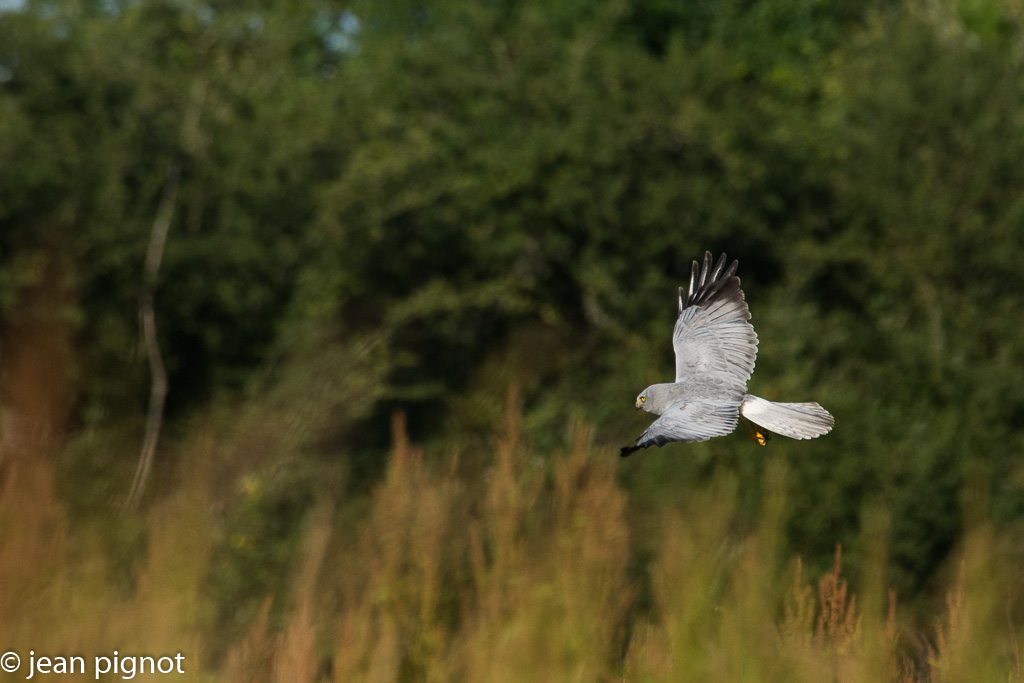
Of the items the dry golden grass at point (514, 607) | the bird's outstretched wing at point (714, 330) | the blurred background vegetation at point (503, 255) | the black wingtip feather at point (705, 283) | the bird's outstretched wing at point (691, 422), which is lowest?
the dry golden grass at point (514, 607)

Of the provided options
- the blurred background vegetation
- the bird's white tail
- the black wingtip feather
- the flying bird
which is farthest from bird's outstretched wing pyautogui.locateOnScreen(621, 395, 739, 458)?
the blurred background vegetation

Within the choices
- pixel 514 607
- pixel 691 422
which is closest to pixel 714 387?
pixel 691 422

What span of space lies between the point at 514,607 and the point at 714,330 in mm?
2134

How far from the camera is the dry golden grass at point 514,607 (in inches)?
127

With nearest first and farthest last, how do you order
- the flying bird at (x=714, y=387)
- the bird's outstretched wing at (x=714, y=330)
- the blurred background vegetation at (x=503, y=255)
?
the flying bird at (x=714, y=387)
the bird's outstretched wing at (x=714, y=330)
the blurred background vegetation at (x=503, y=255)

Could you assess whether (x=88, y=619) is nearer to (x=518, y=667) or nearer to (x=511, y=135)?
(x=518, y=667)

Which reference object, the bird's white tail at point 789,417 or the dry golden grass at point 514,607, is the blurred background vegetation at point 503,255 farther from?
the dry golden grass at point 514,607

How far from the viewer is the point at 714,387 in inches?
189


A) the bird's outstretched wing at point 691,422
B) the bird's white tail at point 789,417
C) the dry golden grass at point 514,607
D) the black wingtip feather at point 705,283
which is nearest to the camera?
the dry golden grass at point 514,607

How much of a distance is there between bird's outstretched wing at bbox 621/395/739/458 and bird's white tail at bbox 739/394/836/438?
6.2 inches

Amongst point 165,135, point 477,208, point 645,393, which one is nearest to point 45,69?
point 165,135

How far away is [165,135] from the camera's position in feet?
43.2

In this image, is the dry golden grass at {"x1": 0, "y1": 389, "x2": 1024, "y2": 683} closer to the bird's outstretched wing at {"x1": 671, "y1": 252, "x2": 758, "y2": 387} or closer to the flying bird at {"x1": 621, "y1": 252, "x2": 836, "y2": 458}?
the flying bird at {"x1": 621, "y1": 252, "x2": 836, "y2": 458}

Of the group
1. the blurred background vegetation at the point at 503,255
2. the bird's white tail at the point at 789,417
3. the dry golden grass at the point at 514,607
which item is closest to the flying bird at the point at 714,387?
the bird's white tail at the point at 789,417
